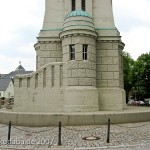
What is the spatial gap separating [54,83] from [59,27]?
6.07m

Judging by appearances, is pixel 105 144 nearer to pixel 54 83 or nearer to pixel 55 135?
pixel 55 135

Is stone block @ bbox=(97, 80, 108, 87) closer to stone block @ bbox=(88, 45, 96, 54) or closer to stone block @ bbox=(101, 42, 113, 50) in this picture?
stone block @ bbox=(88, 45, 96, 54)

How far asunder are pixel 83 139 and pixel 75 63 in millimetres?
9688

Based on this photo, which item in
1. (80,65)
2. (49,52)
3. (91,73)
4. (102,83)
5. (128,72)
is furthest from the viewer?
(128,72)

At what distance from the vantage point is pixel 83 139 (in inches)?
506

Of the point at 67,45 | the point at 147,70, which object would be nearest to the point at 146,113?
the point at 67,45

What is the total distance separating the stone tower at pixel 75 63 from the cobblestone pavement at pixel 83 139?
581 cm

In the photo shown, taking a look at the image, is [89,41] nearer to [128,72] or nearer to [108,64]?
[108,64]

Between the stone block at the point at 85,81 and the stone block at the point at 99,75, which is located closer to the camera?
the stone block at the point at 85,81

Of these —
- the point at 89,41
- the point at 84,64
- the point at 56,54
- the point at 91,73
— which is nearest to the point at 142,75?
the point at 56,54

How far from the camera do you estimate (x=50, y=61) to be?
2458 centimetres

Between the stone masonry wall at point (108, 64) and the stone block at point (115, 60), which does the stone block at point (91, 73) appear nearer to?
the stone masonry wall at point (108, 64)

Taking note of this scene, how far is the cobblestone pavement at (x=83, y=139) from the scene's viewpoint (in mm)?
11343

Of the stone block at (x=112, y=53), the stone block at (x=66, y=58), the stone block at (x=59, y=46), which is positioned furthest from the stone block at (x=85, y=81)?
the stone block at (x=59, y=46)
